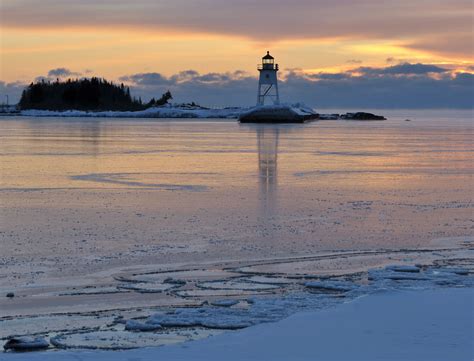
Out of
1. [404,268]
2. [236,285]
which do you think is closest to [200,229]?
[236,285]

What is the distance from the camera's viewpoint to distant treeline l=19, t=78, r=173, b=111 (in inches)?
4478

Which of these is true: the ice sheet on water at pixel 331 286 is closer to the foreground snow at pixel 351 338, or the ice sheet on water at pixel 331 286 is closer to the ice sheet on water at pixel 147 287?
the foreground snow at pixel 351 338

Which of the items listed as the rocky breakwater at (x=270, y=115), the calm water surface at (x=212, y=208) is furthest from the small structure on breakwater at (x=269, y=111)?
the calm water surface at (x=212, y=208)

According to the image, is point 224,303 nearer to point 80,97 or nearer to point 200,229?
point 200,229

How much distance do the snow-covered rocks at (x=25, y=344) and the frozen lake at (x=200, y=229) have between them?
0.37 meters

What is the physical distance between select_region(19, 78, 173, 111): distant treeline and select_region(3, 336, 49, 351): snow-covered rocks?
109m

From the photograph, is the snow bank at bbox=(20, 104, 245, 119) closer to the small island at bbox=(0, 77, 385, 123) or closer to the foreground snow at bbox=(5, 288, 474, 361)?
the small island at bbox=(0, 77, 385, 123)

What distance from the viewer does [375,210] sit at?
43.3 ft

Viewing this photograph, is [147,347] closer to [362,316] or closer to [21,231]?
[362,316]

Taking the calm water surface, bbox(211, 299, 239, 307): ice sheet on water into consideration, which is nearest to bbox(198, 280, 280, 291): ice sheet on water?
bbox(211, 299, 239, 307): ice sheet on water

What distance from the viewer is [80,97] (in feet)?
375

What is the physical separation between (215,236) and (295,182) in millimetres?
7104

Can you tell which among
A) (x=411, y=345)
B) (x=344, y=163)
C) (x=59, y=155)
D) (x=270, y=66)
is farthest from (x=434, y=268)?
(x=270, y=66)

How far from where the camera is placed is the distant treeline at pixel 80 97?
113750mm
